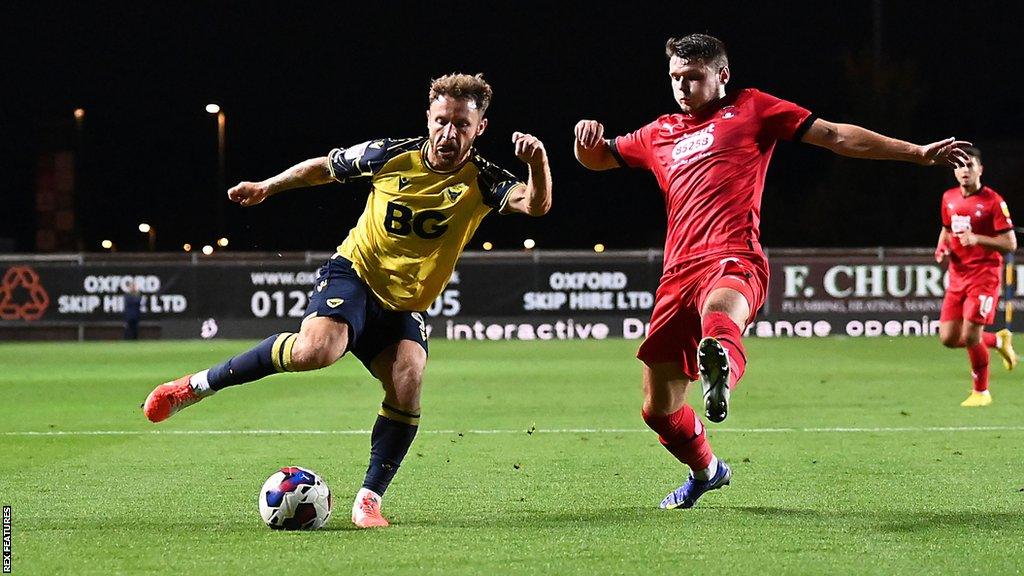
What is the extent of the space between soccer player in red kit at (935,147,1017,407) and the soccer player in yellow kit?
26.5 ft

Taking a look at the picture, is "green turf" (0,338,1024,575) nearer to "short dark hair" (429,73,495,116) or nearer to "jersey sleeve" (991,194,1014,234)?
"jersey sleeve" (991,194,1014,234)

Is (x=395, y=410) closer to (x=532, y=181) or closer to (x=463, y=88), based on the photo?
(x=532, y=181)

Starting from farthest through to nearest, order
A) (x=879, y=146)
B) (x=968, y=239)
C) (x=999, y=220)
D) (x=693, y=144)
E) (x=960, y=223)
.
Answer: (x=960, y=223) → (x=999, y=220) → (x=968, y=239) → (x=693, y=144) → (x=879, y=146)

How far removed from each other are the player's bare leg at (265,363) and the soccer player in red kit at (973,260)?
8.80 metres

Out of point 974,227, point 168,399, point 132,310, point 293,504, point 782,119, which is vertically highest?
point 782,119

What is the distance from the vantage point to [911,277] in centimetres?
2853

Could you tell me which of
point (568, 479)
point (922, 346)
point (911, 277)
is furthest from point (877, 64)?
point (568, 479)

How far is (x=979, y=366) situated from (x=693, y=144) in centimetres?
787

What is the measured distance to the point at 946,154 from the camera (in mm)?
6484

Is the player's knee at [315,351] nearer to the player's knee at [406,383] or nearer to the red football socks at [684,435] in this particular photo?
the player's knee at [406,383]

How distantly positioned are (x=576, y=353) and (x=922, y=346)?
6.31 m

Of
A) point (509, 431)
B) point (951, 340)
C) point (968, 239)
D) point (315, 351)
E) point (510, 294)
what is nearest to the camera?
point (315, 351)

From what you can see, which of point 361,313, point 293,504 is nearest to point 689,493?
point 361,313

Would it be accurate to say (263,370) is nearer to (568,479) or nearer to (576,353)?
(568,479)
